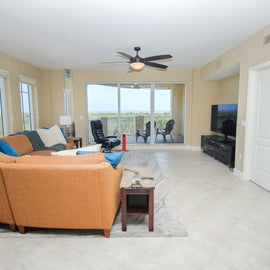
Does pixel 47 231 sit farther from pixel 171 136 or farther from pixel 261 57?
pixel 171 136

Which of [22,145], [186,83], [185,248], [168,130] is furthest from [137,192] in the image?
[186,83]

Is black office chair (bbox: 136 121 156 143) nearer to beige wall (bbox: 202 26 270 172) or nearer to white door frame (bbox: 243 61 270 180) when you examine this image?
beige wall (bbox: 202 26 270 172)

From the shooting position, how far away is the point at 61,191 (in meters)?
1.96

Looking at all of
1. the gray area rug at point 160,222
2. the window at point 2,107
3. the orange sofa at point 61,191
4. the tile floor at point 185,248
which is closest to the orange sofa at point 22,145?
the window at point 2,107

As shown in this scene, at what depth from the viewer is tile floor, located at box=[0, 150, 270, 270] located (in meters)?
1.77

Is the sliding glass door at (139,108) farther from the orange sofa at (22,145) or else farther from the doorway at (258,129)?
the doorway at (258,129)

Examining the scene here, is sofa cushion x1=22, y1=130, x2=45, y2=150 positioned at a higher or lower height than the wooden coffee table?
higher

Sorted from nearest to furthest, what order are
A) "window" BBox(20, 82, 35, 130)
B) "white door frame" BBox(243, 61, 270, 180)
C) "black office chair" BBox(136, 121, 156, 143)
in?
"white door frame" BBox(243, 61, 270, 180) < "window" BBox(20, 82, 35, 130) < "black office chair" BBox(136, 121, 156, 143)

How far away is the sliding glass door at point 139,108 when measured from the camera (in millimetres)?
6910

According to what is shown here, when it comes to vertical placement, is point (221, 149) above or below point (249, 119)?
below

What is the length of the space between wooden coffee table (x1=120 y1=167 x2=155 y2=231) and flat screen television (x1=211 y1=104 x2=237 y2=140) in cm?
326

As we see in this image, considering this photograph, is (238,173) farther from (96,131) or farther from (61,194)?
(96,131)

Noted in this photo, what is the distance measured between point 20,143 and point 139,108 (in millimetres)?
3953

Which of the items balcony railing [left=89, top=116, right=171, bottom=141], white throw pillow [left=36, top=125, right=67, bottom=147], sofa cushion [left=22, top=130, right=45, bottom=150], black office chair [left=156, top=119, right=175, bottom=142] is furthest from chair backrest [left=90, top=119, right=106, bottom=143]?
black office chair [left=156, top=119, right=175, bottom=142]
